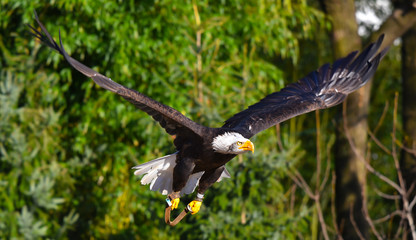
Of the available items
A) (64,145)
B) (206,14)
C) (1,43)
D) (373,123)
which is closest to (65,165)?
(64,145)

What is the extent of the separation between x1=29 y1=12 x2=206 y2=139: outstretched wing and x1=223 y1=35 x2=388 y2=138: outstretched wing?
19.0 inches

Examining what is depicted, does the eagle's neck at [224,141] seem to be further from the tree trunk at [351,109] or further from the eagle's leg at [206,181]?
the tree trunk at [351,109]

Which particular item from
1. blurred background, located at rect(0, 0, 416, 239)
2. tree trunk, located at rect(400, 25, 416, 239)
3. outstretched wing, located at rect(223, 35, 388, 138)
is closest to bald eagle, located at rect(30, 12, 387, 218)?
outstretched wing, located at rect(223, 35, 388, 138)

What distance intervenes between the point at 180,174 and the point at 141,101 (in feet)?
2.35

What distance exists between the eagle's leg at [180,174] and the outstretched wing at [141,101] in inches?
8.0

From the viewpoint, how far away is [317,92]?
225 inches

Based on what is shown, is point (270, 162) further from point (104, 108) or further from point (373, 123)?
point (373, 123)

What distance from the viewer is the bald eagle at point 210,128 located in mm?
4320

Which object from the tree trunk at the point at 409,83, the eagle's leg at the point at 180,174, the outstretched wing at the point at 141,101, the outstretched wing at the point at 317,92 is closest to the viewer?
the outstretched wing at the point at 141,101

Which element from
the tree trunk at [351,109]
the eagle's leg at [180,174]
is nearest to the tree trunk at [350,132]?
the tree trunk at [351,109]

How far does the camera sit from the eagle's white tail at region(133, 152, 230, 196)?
4957 mm

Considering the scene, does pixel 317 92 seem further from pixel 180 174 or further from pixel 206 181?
pixel 180 174

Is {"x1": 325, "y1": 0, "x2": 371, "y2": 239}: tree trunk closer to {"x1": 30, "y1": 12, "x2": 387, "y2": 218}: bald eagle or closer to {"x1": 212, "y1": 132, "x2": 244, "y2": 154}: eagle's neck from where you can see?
{"x1": 30, "y1": 12, "x2": 387, "y2": 218}: bald eagle

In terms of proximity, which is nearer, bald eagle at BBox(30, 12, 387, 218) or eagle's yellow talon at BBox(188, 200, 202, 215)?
bald eagle at BBox(30, 12, 387, 218)
